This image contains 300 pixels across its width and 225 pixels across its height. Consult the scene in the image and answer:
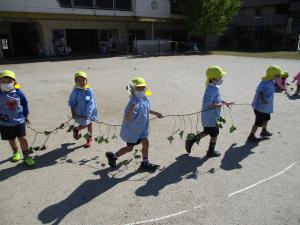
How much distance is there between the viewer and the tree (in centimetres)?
3045

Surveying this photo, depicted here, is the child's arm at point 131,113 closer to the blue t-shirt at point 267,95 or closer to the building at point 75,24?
the blue t-shirt at point 267,95

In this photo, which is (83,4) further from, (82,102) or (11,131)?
(11,131)

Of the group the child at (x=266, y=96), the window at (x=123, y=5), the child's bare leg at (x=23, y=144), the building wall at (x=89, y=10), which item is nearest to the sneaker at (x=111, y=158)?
the child's bare leg at (x=23, y=144)

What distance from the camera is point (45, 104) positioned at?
29.6 feet

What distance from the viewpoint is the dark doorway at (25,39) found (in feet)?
93.6

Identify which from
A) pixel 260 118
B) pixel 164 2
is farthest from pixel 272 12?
pixel 260 118

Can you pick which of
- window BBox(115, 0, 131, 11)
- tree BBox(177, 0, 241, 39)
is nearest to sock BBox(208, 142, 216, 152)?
window BBox(115, 0, 131, 11)

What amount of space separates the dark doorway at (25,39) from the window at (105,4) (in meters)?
6.29

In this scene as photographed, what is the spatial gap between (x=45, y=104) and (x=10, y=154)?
152 inches

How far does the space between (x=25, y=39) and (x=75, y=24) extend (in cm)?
523

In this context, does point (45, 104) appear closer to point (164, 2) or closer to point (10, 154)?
point (10, 154)

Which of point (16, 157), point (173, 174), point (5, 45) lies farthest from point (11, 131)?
point (5, 45)

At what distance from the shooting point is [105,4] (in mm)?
29094

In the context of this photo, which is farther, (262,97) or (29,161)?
(262,97)
